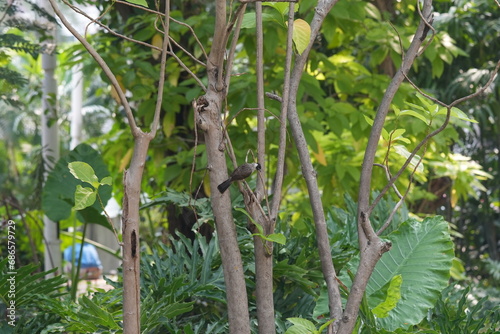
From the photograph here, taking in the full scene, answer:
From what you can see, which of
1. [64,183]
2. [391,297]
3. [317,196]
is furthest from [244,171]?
[64,183]

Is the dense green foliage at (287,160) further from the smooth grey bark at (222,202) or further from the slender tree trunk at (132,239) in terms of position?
the slender tree trunk at (132,239)

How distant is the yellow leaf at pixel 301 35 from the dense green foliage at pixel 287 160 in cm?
6

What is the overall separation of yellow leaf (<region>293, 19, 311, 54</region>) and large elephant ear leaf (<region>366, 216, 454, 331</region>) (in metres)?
0.52

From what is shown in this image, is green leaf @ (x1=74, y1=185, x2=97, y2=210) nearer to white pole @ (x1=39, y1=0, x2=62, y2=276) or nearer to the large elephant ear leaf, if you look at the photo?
the large elephant ear leaf

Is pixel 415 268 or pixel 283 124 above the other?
pixel 283 124

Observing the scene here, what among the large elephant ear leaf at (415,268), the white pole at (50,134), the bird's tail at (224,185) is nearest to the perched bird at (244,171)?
the bird's tail at (224,185)

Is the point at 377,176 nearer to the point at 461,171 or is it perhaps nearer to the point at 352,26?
the point at 352,26

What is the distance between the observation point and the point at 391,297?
1147 millimetres

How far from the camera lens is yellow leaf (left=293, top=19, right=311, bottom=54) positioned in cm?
121

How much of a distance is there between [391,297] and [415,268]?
11.9 inches

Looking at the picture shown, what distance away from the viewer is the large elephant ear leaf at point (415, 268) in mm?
1364


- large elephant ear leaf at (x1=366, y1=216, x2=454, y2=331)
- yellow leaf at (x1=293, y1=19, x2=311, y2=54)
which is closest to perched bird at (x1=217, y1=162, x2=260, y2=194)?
yellow leaf at (x1=293, y1=19, x2=311, y2=54)

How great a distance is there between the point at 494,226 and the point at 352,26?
4.71m

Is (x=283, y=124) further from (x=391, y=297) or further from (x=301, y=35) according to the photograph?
(x=391, y=297)
